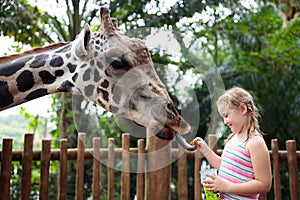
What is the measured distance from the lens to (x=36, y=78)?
1.77 m

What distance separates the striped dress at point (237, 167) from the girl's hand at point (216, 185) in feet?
0.24

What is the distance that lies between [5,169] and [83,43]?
1.19 meters

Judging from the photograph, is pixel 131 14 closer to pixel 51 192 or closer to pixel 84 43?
pixel 51 192

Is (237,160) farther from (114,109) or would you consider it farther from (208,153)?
(114,109)

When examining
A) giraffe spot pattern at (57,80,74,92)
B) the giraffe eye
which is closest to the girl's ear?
the giraffe eye

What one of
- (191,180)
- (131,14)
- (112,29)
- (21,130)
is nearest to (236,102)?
(112,29)

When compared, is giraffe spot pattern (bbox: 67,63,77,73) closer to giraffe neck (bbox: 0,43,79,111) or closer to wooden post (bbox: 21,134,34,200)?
giraffe neck (bbox: 0,43,79,111)

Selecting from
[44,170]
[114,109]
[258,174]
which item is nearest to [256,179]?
[258,174]

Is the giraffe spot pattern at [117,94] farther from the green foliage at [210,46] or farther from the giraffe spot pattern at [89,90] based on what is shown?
the green foliage at [210,46]

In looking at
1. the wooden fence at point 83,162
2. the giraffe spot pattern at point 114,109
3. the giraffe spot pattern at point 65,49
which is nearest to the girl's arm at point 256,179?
the giraffe spot pattern at point 114,109

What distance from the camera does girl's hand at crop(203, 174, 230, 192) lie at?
1.38 m

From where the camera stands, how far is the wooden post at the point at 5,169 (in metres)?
2.44

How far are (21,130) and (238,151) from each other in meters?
4.66

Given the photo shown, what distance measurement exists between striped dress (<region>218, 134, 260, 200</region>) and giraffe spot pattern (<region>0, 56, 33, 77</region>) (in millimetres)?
1009
